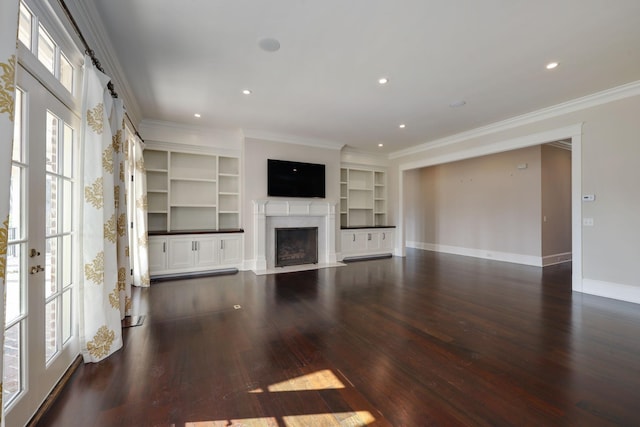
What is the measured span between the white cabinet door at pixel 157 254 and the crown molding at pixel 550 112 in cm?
636

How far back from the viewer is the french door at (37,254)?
148cm

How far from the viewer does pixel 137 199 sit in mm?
4387

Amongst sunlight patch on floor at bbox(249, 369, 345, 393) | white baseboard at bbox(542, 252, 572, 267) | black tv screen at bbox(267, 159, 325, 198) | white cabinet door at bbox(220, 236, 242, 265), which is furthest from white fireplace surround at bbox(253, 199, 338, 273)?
white baseboard at bbox(542, 252, 572, 267)

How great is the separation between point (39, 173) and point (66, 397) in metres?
1.52

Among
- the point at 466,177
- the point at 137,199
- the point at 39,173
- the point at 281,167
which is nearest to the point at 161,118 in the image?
the point at 137,199

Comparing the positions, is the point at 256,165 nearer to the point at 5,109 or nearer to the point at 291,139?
the point at 291,139

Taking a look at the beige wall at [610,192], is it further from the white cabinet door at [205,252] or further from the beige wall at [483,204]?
the white cabinet door at [205,252]

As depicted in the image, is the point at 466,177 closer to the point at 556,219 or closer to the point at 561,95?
the point at 556,219

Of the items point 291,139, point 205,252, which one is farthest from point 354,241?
point 205,252

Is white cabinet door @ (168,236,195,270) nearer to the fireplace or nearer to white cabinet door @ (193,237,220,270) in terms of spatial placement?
white cabinet door @ (193,237,220,270)

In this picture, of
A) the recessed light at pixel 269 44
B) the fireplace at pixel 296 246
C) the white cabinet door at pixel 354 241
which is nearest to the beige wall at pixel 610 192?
the white cabinet door at pixel 354 241

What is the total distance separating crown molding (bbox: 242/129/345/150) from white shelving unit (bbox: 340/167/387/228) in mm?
1044

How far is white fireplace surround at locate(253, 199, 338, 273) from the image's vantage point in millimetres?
5617

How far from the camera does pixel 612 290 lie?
385 cm
